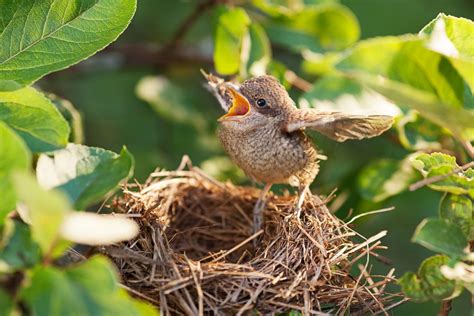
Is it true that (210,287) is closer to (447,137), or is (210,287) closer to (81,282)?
(81,282)

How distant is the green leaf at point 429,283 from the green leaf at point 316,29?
1352 mm

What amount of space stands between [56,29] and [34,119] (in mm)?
300

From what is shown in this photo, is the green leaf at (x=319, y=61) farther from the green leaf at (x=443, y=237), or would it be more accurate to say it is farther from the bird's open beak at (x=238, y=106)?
the green leaf at (x=443, y=237)

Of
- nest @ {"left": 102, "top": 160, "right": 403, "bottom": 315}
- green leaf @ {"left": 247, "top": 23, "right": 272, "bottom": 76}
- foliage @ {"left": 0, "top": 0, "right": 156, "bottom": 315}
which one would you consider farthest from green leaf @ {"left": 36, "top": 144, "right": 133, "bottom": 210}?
green leaf @ {"left": 247, "top": 23, "right": 272, "bottom": 76}

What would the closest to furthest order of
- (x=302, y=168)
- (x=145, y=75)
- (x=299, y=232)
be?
(x=299, y=232) < (x=302, y=168) < (x=145, y=75)

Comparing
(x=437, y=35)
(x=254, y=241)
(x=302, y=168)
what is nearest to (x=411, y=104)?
(x=437, y=35)

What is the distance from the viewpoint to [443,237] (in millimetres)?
1593

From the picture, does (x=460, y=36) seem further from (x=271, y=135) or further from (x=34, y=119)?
(x=34, y=119)

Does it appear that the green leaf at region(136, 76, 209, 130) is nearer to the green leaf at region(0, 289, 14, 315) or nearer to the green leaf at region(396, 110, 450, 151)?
the green leaf at region(396, 110, 450, 151)

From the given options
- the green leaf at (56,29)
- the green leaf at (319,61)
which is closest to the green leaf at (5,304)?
the green leaf at (56,29)

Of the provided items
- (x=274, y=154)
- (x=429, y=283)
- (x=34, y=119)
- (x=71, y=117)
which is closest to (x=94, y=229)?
(x=34, y=119)

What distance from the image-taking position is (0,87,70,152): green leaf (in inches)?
60.4

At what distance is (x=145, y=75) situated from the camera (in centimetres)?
335

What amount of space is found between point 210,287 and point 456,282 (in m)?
0.60
